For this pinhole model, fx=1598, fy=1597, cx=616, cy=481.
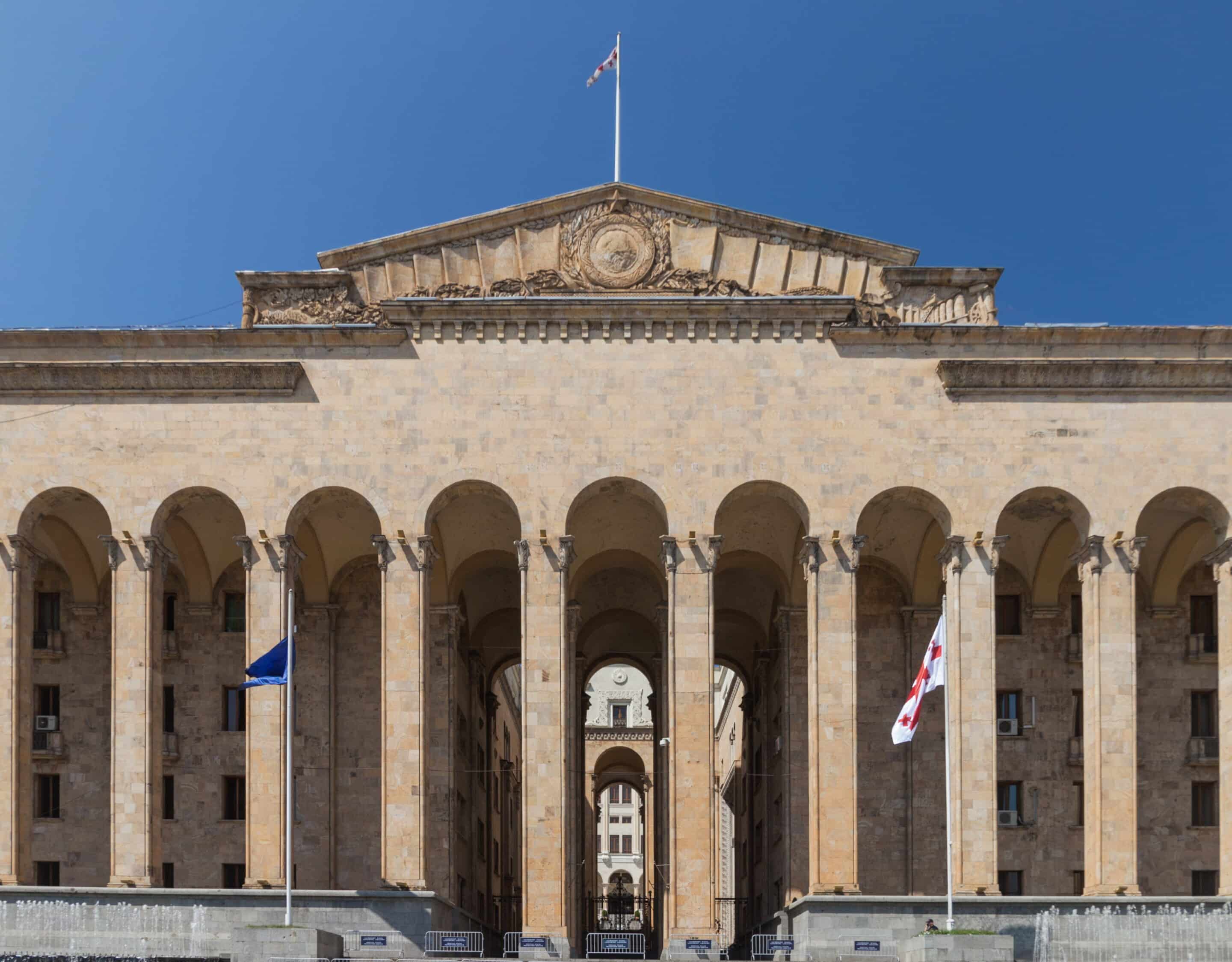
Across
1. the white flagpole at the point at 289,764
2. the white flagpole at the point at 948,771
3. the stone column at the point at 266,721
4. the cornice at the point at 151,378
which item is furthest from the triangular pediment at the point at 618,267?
the white flagpole at the point at 289,764

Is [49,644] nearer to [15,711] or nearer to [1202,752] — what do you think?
[15,711]

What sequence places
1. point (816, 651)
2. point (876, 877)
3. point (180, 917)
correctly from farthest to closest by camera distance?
1. point (876, 877)
2. point (816, 651)
3. point (180, 917)

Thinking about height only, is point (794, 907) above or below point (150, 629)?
below

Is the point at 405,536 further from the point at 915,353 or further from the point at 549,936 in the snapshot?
the point at 915,353

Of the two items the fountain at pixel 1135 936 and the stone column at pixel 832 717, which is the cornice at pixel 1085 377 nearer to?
the stone column at pixel 832 717

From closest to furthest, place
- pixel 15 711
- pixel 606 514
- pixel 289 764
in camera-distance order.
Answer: pixel 289 764, pixel 15 711, pixel 606 514

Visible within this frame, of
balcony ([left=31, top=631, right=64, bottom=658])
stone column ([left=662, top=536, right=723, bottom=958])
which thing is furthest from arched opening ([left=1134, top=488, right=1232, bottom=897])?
balcony ([left=31, top=631, right=64, bottom=658])

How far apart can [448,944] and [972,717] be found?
43.3ft

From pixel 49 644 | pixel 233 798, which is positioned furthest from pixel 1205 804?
pixel 49 644

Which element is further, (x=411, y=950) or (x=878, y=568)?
(x=878, y=568)

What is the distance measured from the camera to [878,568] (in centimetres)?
4409

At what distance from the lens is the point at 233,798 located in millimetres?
42344

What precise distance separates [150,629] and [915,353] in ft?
64.2

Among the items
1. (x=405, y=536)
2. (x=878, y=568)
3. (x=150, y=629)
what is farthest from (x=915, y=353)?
(x=150, y=629)
